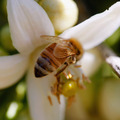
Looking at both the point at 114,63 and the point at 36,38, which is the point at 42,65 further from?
the point at 114,63

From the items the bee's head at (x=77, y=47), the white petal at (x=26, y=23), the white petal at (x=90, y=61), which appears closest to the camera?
the white petal at (x=26, y=23)

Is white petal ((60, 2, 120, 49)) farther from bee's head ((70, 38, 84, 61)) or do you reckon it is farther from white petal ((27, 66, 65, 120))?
white petal ((27, 66, 65, 120))

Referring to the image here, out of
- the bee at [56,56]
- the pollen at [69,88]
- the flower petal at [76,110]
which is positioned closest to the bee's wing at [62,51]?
the bee at [56,56]

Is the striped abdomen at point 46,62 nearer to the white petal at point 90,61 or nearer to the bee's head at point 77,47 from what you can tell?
the bee's head at point 77,47

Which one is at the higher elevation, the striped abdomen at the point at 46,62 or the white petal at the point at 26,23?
the white petal at the point at 26,23

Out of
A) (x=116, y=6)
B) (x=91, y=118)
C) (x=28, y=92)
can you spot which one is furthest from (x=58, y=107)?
(x=116, y=6)

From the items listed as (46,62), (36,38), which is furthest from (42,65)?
(36,38)
